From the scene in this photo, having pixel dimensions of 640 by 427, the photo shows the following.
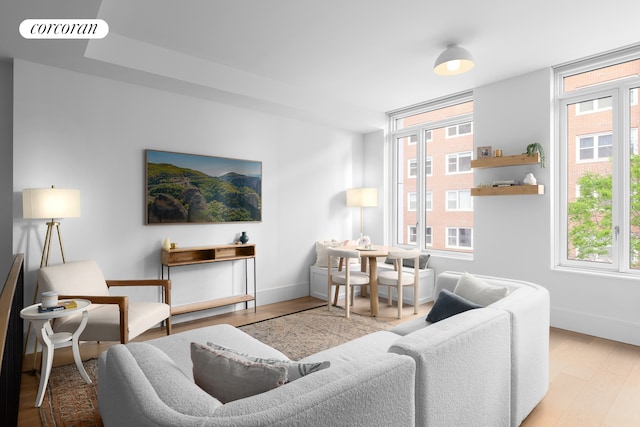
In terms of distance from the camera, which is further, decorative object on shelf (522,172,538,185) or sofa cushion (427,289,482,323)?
decorative object on shelf (522,172,538,185)

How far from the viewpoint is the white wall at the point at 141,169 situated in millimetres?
3238

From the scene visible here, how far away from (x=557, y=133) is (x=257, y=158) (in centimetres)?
364

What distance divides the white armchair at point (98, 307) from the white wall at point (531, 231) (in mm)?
3825

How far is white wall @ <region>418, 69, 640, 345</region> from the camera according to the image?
11.7ft

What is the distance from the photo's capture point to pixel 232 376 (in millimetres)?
1194

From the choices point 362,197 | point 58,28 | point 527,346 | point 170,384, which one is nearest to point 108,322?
point 170,384

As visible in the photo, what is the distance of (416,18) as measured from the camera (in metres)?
2.97

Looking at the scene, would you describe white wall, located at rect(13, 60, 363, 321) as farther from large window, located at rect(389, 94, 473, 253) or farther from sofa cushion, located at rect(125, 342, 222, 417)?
sofa cushion, located at rect(125, 342, 222, 417)

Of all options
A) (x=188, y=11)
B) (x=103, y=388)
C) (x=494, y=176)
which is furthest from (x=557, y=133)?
(x=103, y=388)

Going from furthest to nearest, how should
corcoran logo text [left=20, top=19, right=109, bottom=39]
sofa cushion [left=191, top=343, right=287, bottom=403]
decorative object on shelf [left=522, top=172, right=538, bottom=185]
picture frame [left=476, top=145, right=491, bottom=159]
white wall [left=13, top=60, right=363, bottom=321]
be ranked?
picture frame [left=476, top=145, right=491, bottom=159] → decorative object on shelf [left=522, top=172, right=538, bottom=185] → white wall [left=13, top=60, right=363, bottom=321] → corcoran logo text [left=20, top=19, right=109, bottom=39] → sofa cushion [left=191, top=343, right=287, bottom=403]

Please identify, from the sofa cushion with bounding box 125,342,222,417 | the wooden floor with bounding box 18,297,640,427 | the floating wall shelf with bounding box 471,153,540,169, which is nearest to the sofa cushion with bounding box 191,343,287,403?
the sofa cushion with bounding box 125,342,222,417

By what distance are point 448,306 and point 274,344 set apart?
1800mm

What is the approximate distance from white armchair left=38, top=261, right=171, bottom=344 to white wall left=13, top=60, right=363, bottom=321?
445mm

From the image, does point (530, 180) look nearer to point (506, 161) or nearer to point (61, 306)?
point (506, 161)
